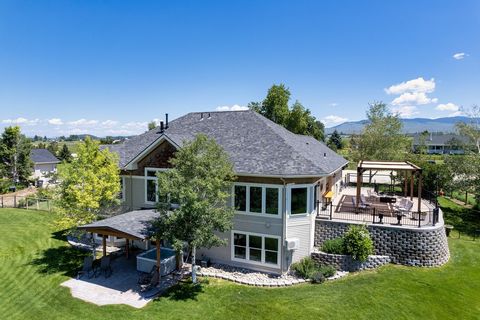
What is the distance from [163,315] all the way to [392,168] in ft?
55.3

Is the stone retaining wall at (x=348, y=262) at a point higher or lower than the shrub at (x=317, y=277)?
higher

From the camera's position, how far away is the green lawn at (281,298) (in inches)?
477

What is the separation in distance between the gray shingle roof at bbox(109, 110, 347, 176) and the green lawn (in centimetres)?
575

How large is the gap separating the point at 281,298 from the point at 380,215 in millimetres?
7584

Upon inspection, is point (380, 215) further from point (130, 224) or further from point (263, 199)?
point (130, 224)

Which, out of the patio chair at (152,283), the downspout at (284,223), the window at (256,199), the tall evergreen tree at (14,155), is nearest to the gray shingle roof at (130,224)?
the patio chair at (152,283)

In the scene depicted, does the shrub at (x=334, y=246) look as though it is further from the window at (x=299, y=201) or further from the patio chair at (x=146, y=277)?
the patio chair at (x=146, y=277)

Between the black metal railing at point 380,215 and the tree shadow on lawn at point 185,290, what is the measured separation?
8.06 m

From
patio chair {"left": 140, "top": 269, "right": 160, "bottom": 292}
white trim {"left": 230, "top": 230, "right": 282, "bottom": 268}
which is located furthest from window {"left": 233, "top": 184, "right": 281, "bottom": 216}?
patio chair {"left": 140, "top": 269, "right": 160, "bottom": 292}

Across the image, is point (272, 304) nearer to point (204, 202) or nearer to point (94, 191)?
point (204, 202)

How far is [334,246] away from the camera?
1644 centimetres

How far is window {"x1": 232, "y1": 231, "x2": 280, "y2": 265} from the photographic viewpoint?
16.0 meters

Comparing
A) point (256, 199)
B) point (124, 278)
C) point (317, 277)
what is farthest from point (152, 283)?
point (317, 277)

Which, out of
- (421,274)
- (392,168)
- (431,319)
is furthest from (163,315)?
(392,168)
